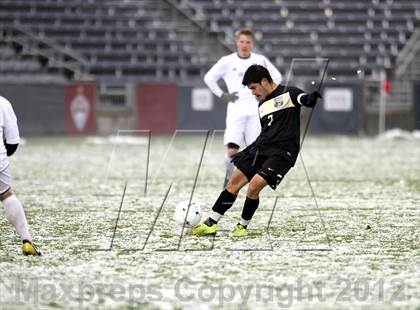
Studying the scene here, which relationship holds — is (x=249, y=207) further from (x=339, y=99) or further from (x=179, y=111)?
(x=339, y=99)

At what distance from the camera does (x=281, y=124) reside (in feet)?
27.7

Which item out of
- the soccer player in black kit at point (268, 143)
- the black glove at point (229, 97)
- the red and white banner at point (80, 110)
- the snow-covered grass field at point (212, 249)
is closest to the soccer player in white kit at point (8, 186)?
the snow-covered grass field at point (212, 249)

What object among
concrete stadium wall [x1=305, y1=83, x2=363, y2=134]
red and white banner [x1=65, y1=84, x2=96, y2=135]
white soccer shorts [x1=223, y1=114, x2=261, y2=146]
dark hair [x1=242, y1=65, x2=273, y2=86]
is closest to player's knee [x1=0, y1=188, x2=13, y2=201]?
dark hair [x1=242, y1=65, x2=273, y2=86]

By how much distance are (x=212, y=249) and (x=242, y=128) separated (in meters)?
4.21

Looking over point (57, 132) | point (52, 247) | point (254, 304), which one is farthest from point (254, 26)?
point (254, 304)

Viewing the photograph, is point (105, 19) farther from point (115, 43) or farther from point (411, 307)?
point (411, 307)

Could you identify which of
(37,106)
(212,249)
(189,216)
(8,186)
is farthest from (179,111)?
(8,186)

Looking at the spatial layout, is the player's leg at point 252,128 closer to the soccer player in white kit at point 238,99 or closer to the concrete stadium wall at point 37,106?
the soccer player in white kit at point 238,99

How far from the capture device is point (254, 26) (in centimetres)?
3422

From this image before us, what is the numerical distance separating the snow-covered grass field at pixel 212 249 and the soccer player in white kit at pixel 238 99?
3.12 ft

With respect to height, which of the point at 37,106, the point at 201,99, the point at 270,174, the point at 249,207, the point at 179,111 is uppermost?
the point at 270,174

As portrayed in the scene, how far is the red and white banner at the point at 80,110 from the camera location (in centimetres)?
2994

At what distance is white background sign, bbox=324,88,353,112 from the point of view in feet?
102

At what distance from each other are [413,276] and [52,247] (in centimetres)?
315
